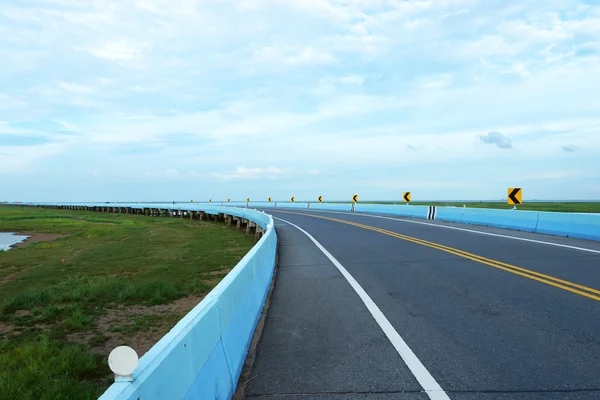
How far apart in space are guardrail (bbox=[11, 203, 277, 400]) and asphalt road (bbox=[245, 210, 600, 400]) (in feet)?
1.09

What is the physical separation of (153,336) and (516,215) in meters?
17.5

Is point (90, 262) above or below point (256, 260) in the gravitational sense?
below

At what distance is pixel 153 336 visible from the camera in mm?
7434

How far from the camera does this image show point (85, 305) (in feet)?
32.1

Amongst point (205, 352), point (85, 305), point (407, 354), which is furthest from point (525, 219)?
point (205, 352)

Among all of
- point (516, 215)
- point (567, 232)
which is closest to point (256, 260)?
point (567, 232)

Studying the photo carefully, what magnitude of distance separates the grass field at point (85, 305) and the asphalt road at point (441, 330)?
2.28 metres

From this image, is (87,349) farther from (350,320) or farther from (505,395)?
(505,395)

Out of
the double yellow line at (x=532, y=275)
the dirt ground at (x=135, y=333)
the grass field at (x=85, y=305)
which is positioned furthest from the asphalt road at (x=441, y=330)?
the grass field at (x=85, y=305)

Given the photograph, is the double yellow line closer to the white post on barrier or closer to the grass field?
the grass field

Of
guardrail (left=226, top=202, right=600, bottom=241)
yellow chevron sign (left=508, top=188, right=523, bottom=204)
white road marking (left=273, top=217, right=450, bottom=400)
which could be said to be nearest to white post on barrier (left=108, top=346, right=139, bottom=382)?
white road marking (left=273, top=217, right=450, bottom=400)

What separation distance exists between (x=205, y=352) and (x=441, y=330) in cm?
345

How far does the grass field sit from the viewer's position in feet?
18.4

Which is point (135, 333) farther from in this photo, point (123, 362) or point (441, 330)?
point (123, 362)
